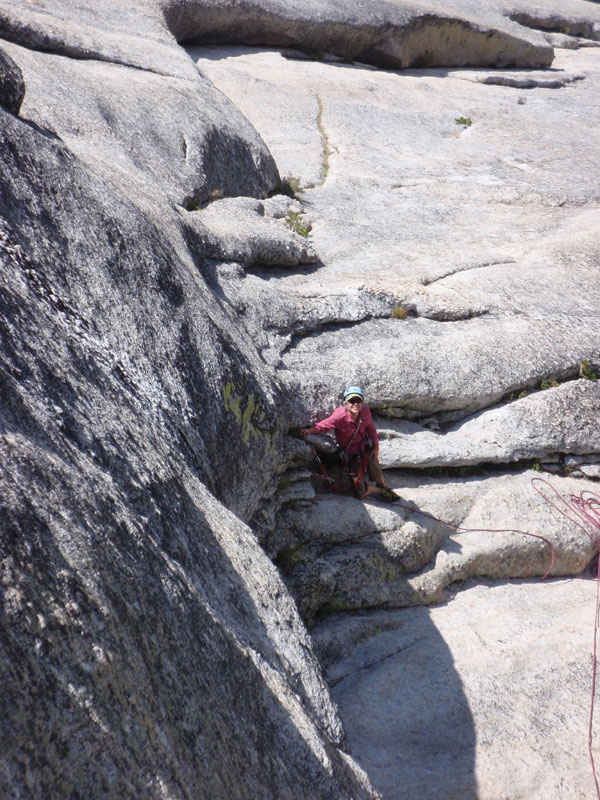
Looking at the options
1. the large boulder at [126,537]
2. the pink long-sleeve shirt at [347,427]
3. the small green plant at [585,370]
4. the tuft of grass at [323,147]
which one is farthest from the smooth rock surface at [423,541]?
the tuft of grass at [323,147]

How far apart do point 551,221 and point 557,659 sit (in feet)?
36.1

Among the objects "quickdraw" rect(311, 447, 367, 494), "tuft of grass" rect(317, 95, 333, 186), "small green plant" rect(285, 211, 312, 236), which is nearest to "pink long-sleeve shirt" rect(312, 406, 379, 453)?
"quickdraw" rect(311, 447, 367, 494)

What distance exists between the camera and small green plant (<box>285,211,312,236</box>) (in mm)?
15312

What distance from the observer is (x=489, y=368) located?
39.4 ft

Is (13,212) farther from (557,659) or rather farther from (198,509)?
(557,659)

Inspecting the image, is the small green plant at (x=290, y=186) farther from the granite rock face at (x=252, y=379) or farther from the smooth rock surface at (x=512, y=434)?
the smooth rock surface at (x=512, y=434)

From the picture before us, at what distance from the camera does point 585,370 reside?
12.5 metres

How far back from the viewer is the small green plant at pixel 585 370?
12500mm

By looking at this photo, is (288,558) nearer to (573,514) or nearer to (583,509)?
(573,514)

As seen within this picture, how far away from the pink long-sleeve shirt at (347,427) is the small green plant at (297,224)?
587 cm

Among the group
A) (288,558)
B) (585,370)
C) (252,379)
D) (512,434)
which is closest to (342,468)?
(288,558)

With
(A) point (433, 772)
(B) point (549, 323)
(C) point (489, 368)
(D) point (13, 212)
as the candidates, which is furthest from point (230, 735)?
(B) point (549, 323)

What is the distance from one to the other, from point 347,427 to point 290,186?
29.5 feet

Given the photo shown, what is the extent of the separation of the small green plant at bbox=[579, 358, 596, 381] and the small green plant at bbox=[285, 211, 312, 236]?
6.31 m
